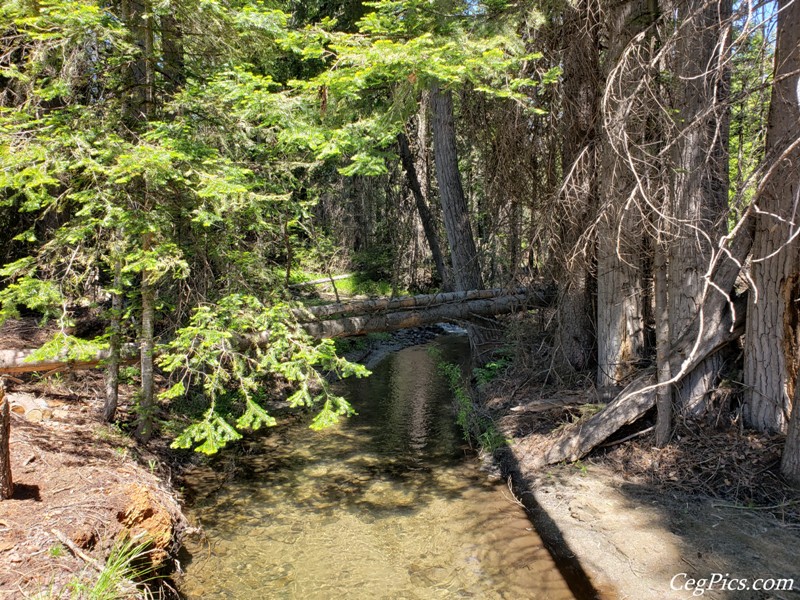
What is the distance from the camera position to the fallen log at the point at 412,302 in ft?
28.1

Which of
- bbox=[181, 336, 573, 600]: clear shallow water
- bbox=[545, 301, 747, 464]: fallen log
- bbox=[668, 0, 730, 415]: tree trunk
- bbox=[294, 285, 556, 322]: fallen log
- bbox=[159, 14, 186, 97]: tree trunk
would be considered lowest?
bbox=[181, 336, 573, 600]: clear shallow water

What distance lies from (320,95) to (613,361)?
17.2ft

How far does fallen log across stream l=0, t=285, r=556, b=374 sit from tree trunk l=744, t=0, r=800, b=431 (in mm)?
3580

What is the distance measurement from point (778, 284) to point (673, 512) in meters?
2.51

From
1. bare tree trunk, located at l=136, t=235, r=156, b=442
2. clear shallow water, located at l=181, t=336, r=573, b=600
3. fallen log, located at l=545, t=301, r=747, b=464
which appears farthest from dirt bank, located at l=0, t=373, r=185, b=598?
fallen log, located at l=545, t=301, r=747, b=464

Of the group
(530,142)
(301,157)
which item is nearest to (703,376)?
(530,142)

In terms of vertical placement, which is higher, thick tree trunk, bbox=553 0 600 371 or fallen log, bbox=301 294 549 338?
thick tree trunk, bbox=553 0 600 371

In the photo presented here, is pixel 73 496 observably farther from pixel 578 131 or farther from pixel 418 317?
pixel 578 131

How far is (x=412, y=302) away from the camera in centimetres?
941

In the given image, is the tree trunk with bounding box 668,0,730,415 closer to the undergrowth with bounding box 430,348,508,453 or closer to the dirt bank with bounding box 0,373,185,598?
the undergrowth with bounding box 430,348,508,453

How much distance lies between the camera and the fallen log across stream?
804 cm

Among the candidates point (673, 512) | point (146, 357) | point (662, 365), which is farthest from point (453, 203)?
point (673, 512)

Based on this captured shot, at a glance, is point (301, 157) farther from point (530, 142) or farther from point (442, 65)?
point (530, 142)

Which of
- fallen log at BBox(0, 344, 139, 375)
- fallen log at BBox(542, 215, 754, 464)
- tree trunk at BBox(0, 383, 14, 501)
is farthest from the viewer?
fallen log at BBox(0, 344, 139, 375)
